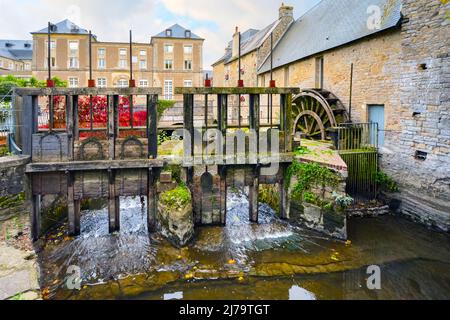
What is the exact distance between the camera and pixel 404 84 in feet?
29.3

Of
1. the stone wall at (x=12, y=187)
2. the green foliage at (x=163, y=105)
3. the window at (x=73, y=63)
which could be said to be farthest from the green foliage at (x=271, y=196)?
the window at (x=73, y=63)

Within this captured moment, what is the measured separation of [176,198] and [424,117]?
6.62 metres

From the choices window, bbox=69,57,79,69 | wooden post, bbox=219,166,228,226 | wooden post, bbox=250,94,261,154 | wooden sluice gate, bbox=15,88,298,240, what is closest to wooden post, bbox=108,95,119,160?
wooden sluice gate, bbox=15,88,298,240

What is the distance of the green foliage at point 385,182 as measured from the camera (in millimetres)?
9133

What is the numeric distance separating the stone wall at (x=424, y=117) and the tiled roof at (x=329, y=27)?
100 centimetres

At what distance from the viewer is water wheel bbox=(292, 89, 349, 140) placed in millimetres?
11273

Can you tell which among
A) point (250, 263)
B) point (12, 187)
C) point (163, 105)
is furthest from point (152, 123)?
point (163, 105)

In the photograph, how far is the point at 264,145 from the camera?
8.08 m

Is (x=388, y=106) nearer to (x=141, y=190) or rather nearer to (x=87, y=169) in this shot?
(x=141, y=190)

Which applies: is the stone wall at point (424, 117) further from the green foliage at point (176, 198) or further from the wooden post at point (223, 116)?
the green foliage at point (176, 198)

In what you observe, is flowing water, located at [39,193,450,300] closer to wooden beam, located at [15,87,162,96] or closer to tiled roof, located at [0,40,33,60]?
wooden beam, located at [15,87,162,96]

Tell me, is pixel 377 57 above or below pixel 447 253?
above
